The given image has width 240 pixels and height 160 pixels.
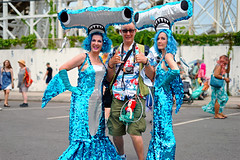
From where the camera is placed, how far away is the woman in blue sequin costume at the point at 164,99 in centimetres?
424

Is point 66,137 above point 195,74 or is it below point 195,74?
below

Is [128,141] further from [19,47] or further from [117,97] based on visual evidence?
[19,47]

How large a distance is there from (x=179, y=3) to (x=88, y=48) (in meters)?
1.32

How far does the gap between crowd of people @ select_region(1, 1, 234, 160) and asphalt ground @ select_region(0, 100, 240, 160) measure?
1156 mm

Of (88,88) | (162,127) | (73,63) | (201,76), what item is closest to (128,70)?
(88,88)

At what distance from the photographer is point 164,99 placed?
14.2 feet

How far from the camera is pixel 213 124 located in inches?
355

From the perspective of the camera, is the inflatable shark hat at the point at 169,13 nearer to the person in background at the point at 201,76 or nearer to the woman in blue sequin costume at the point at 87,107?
the woman in blue sequin costume at the point at 87,107

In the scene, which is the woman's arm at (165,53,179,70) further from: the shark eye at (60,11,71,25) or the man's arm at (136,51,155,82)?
the shark eye at (60,11,71,25)

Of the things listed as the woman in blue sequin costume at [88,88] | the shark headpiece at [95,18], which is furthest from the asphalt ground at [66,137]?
the shark headpiece at [95,18]

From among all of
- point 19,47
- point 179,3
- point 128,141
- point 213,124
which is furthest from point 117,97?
point 19,47

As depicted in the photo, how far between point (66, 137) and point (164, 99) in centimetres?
329

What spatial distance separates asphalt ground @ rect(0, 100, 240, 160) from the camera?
5.65 meters

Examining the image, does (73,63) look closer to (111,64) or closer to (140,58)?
(111,64)
